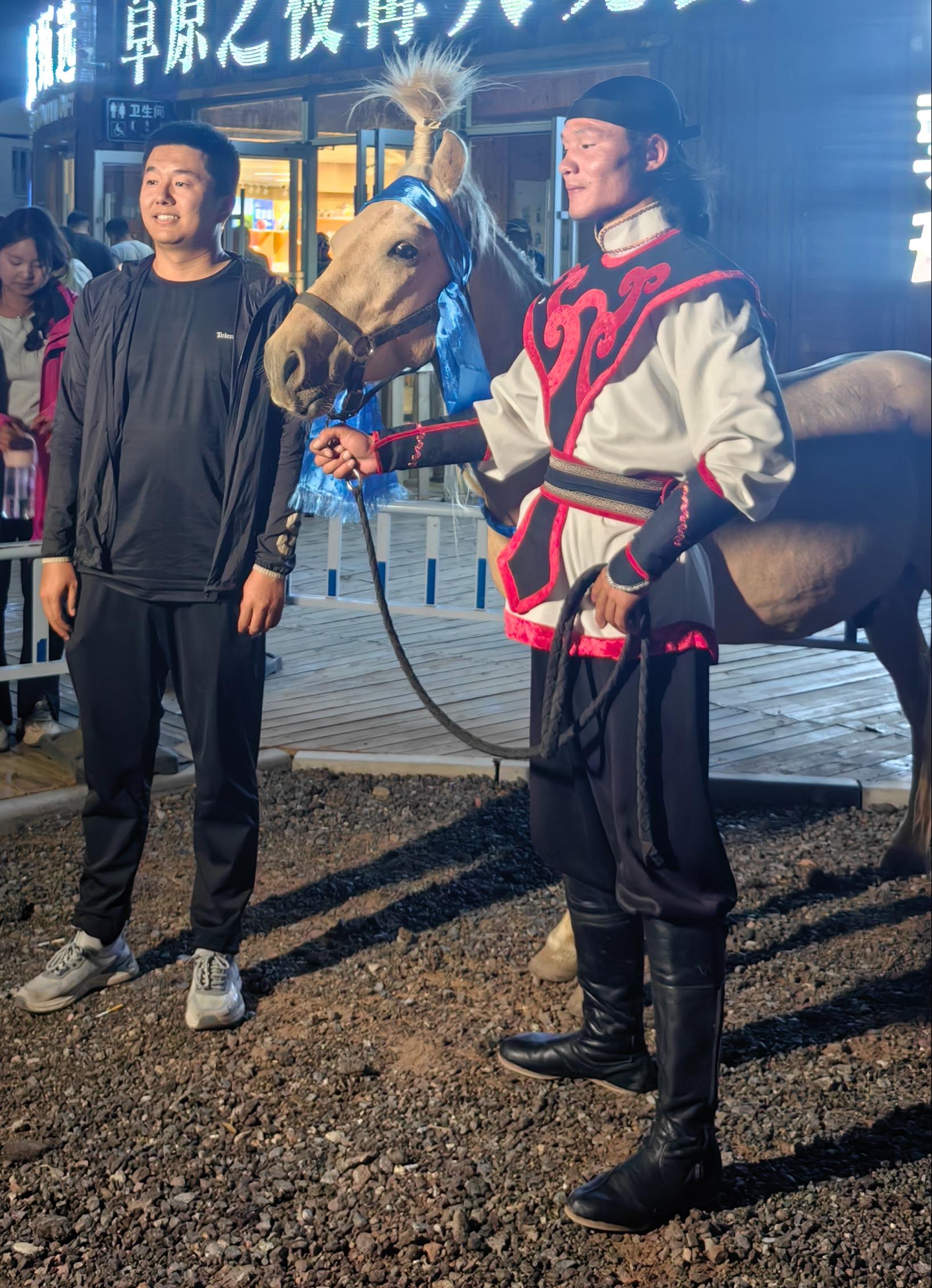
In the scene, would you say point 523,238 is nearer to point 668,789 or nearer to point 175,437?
point 175,437

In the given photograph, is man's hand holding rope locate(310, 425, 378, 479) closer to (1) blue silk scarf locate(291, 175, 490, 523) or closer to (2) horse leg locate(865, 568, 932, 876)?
(1) blue silk scarf locate(291, 175, 490, 523)

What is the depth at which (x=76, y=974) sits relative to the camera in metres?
3.18

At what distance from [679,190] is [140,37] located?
10043 mm

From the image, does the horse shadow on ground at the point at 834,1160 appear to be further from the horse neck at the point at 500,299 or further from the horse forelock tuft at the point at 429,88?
the horse forelock tuft at the point at 429,88

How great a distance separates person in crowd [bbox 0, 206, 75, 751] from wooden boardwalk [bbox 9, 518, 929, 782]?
1.08 meters

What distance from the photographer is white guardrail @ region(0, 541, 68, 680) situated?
15.1ft

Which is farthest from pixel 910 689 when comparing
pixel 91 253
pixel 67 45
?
pixel 67 45

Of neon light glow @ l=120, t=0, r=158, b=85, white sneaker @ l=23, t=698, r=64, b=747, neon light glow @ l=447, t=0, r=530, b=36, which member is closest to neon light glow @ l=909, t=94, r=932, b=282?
neon light glow @ l=447, t=0, r=530, b=36

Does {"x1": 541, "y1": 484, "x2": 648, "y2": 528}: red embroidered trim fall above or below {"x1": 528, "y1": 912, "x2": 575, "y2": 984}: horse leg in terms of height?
above

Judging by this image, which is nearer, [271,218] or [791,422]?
[791,422]

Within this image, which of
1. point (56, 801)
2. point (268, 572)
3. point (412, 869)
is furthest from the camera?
point (56, 801)

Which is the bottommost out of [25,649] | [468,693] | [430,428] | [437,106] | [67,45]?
[468,693]

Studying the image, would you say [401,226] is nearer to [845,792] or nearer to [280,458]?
[280,458]

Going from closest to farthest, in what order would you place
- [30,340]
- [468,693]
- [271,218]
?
[30,340], [468,693], [271,218]
